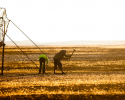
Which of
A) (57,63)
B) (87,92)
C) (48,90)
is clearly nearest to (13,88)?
(48,90)

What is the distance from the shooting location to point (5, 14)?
52.6ft

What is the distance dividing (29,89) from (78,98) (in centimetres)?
262

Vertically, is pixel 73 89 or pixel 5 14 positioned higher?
pixel 5 14

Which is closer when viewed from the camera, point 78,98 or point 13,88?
point 78,98

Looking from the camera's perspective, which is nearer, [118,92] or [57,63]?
[118,92]

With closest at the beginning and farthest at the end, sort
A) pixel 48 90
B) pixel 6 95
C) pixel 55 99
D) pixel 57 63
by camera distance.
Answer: pixel 55 99
pixel 6 95
pixel 48 90
pixel 57 63

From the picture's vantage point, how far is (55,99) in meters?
8.38

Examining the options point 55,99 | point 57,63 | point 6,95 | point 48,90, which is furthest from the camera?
point 57,63

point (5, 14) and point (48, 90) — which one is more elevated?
point (5, 14)

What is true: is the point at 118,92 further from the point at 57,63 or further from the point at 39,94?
the point at 57,63

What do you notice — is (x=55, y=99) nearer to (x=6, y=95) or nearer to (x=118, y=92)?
(x=6, y=95)

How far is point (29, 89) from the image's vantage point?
1034cm

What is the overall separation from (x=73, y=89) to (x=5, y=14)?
26.4 feet

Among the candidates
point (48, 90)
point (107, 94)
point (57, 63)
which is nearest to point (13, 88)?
point (48, 90)
